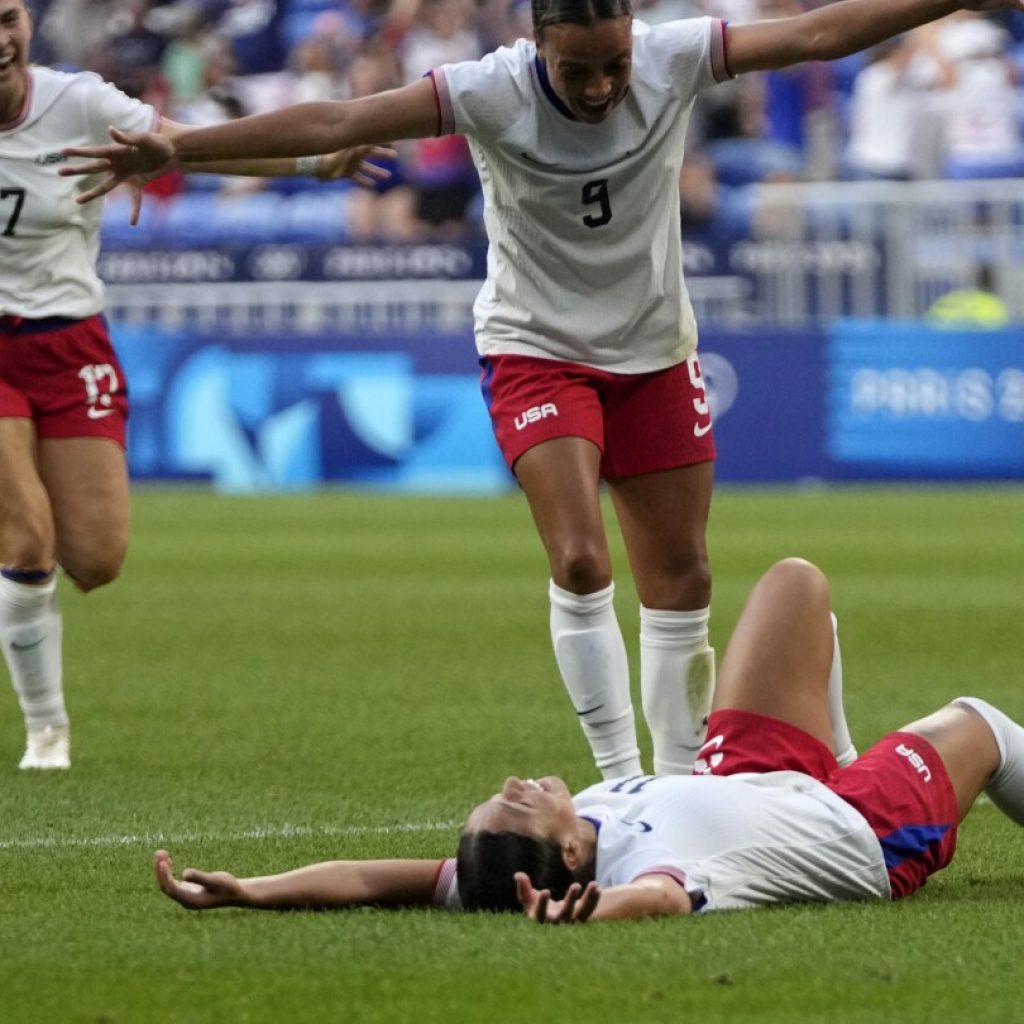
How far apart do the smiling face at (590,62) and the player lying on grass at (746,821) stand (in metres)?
1.28

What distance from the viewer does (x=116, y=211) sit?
2238 centimetres

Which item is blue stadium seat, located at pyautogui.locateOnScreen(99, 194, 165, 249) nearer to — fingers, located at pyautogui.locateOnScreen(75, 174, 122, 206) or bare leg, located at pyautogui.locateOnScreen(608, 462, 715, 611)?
bare leg, located at pyautogui.locateOnScreen(608, 462, 715, 611)

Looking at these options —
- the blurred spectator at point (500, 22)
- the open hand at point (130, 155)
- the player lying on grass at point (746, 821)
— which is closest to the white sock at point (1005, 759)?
the player lying on grass at point (746, 821)

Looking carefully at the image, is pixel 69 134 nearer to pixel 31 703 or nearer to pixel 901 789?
pixel 31 703

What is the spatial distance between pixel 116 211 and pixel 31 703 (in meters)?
15.4

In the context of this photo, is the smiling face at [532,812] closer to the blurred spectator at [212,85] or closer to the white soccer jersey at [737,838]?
the white soccer jersey at [737,838]

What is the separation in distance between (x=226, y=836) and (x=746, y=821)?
72.6 inches

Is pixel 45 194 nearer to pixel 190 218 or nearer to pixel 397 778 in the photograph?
pixel 397 778

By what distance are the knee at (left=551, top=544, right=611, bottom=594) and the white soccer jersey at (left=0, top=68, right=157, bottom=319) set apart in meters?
2.38

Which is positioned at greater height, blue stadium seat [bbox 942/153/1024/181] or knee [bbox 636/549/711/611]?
knee [bbox 636/549/711/611]

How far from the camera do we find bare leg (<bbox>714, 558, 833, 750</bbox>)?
506cm

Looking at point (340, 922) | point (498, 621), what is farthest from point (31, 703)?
point (498, 621)

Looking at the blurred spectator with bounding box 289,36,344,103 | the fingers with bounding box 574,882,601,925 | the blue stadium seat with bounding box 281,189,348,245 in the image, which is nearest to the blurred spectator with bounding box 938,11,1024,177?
the blue stadium seat with bounding box 281,189,348,245

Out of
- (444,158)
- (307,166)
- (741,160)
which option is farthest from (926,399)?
(307,166)
